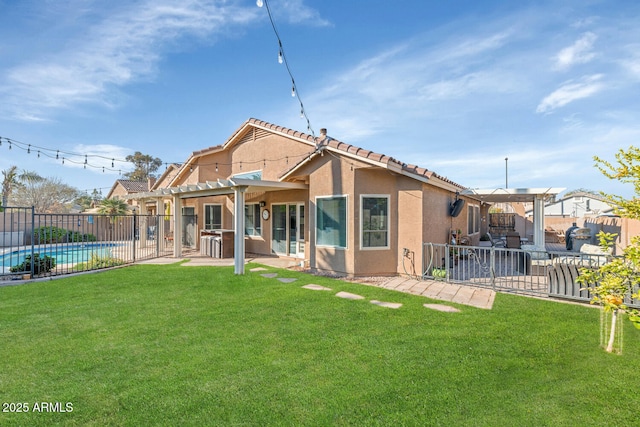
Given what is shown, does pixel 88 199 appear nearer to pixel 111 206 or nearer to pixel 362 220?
pixel 111 206

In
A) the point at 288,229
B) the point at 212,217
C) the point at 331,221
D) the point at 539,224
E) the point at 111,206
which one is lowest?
the point at 288,229

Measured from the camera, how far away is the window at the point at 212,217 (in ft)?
57.0

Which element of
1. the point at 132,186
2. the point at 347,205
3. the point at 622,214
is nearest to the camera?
the point at 622,214

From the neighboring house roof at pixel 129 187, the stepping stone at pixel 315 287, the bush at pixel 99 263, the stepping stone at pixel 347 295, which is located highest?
the neighboring house roof at pixel 129 187

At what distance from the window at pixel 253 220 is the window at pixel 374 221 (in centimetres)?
668

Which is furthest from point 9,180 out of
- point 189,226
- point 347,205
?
point 347,205

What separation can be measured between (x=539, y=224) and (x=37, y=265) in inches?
689

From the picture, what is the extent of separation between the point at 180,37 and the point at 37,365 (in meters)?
10.6

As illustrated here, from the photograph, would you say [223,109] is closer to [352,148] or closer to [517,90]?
[352,148]

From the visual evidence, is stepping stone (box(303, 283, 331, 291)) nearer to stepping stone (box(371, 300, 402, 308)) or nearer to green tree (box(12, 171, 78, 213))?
stepping stone (box(371, 300, 402, 308))

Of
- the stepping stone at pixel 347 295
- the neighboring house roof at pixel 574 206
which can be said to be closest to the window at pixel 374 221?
the stepping stone at pixel 347 295

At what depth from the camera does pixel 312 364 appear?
4195mm

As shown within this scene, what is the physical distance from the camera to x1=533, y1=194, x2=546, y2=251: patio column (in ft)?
34.9

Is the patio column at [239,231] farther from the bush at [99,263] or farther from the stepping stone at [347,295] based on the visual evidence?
the bush at [99,263]
